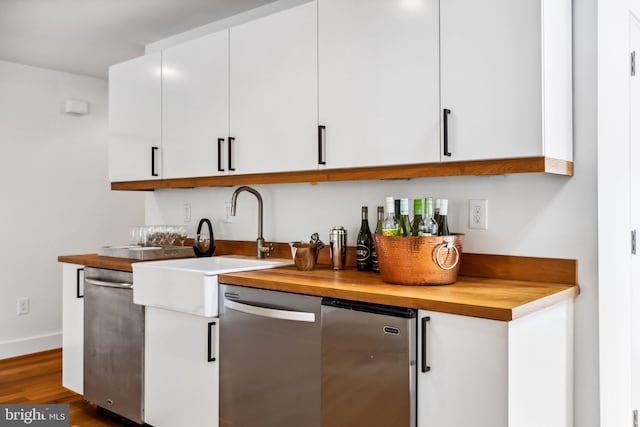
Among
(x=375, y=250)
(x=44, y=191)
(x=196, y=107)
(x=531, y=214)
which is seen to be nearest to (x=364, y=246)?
(x=375, y=250)

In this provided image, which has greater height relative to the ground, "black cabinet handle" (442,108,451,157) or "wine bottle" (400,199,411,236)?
"black cabinet handle" (442,108,451,157)

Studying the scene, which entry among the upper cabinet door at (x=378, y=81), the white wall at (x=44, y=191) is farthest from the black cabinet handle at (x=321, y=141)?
the white wall at (x=44, y=191)

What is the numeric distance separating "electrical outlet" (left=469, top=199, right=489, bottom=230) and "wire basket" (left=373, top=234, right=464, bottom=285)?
0.82 feet

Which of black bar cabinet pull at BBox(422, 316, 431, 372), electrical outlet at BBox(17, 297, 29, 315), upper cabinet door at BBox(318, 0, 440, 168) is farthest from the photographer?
electrical outlet at BBox(17, 297, 29, 315)

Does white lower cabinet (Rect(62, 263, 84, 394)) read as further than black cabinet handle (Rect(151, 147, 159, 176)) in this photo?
No

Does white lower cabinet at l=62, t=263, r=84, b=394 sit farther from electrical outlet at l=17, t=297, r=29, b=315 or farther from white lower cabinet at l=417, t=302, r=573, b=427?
white lower cabinet at l=417, t=302, r=573, b=427

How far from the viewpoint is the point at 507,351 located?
1485 millimetres

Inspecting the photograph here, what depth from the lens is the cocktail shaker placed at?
2422 mm

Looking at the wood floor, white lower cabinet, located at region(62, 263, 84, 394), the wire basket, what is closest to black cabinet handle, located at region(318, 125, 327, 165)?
the wire basket

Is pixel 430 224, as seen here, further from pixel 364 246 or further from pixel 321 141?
pixel 321 141

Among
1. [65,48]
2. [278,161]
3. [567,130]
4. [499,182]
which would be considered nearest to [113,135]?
[65,48]

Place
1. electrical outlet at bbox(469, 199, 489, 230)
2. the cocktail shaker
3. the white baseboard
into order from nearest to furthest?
electrical outlet at bbox(469, 199, 489, 230)
the cocktail shaker
the white baseboard

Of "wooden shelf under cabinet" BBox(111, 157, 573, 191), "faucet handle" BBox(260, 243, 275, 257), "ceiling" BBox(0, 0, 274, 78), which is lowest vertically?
"faucet handle" BBox(260, 243, 275, 257)

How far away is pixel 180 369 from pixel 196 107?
4.47 ft
